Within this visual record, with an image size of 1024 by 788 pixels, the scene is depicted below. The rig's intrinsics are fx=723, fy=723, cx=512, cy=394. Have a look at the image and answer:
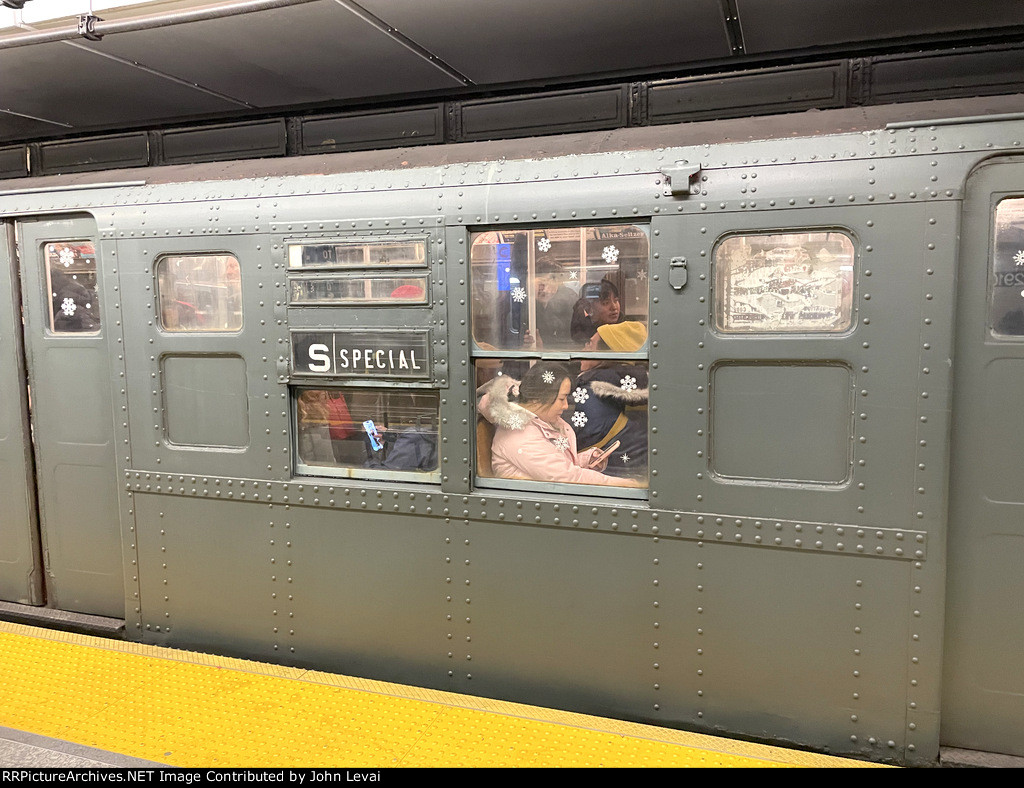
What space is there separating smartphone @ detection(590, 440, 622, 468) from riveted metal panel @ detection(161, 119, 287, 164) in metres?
2.94

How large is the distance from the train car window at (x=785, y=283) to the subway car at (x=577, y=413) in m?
0.01

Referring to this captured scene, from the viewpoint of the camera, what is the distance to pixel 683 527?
9.57ft

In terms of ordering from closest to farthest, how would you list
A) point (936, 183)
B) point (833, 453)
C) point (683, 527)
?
point (936, 183)
point (833, 453)
point (683, 527)

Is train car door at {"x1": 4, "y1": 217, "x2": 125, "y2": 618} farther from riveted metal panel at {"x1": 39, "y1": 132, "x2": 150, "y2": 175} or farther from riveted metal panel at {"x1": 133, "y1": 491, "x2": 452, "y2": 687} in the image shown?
riveted metal panel at {"x1": 39, "y1": 132, "x2": 150, "y2": 175}

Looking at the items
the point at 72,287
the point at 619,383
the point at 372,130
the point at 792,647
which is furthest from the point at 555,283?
the point at 72,287

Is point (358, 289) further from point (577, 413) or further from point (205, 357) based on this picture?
point (577, 413)

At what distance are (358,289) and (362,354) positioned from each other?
0.29 metres

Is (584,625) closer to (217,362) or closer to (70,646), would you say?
(217,362)

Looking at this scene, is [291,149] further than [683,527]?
Yes

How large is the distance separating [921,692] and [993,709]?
283mm

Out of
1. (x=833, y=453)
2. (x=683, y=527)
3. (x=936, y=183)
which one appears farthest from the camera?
(x=683, y=527)

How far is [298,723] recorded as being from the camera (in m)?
3.06

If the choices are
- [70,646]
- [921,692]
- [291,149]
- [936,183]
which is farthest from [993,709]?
[291,149]

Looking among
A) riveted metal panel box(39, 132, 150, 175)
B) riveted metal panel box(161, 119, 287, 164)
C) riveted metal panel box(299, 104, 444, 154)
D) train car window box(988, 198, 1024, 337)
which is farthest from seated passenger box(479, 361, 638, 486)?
riveted metal panel box(39, 132, 150, 175)
